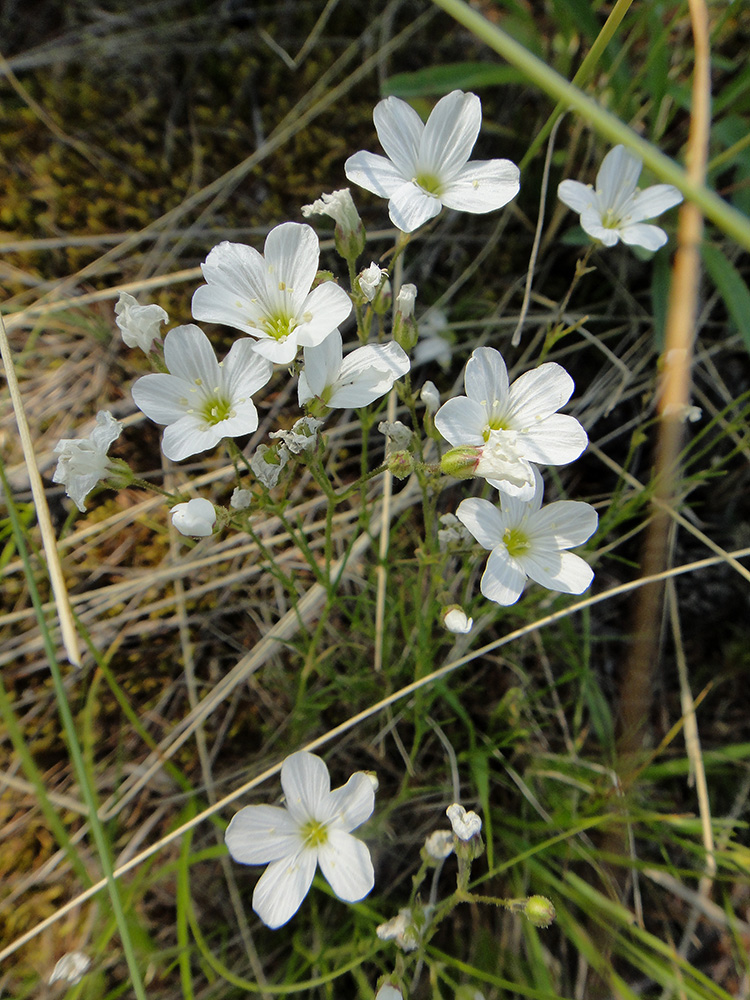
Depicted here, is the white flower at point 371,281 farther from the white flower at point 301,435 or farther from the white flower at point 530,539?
the white flower at point 530,539

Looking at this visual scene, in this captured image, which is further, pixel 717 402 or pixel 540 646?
pixel 717 402

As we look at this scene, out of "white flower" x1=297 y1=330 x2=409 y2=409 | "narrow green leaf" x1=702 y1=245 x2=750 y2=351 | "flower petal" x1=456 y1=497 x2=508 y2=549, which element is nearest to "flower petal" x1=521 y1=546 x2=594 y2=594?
"flower petal" x1=456 y1=497 x2=508 y2=549

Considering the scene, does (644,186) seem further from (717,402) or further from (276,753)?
(276,753)

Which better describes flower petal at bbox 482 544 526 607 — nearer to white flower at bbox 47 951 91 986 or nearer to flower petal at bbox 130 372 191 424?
flower petal at bbox 130 372 191 424

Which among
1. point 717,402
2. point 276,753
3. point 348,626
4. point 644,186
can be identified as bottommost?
point 276,753

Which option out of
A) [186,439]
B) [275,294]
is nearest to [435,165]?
[275,294]

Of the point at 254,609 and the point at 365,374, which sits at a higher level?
the point at 365,374

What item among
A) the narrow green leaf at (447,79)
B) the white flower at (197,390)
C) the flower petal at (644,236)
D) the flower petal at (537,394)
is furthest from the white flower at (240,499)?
the narrow green leaf at (447,79)

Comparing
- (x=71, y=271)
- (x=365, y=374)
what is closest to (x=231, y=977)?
(x=365, y=374)
